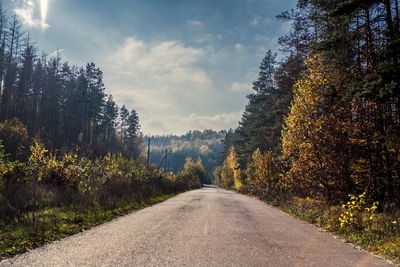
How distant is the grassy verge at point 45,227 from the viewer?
7.31m

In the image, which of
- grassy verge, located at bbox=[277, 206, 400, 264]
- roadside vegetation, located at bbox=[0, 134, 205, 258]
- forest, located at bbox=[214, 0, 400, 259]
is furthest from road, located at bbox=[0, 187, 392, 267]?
forest, located at bbox=[214, 0, 400, 259]

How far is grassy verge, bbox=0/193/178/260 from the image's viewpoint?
7.31 meters

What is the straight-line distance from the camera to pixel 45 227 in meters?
8.97

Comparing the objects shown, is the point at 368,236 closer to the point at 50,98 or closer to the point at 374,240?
the point at 374,240

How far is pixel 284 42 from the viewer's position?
76.8 ft

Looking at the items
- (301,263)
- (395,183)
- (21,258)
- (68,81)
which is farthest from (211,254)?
(68,81)

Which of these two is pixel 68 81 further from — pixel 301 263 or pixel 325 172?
pixel 301 263

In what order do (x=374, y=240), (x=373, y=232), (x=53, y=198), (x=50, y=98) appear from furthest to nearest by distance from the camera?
(x=50, y=98)
(x=53, y=198)
(x=373, y=232)
(x=374, y=240)

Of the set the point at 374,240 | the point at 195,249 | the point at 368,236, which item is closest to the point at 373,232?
the point at 368,236

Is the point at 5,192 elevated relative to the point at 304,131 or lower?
lower

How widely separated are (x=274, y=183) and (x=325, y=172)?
14827mm

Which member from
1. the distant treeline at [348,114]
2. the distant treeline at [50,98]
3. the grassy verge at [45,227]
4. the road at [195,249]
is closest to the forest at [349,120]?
the distant treeline at [348,114]

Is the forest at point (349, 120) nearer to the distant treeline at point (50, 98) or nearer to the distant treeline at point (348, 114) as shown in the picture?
the distant treeline at point (348, 114)

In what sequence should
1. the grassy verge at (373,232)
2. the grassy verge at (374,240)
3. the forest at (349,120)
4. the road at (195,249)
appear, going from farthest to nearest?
1. the forest at (349,120)
2. the grassy verge at (373,232)
3. the grassy verge at (374,240)
4. the road at (195,249)
